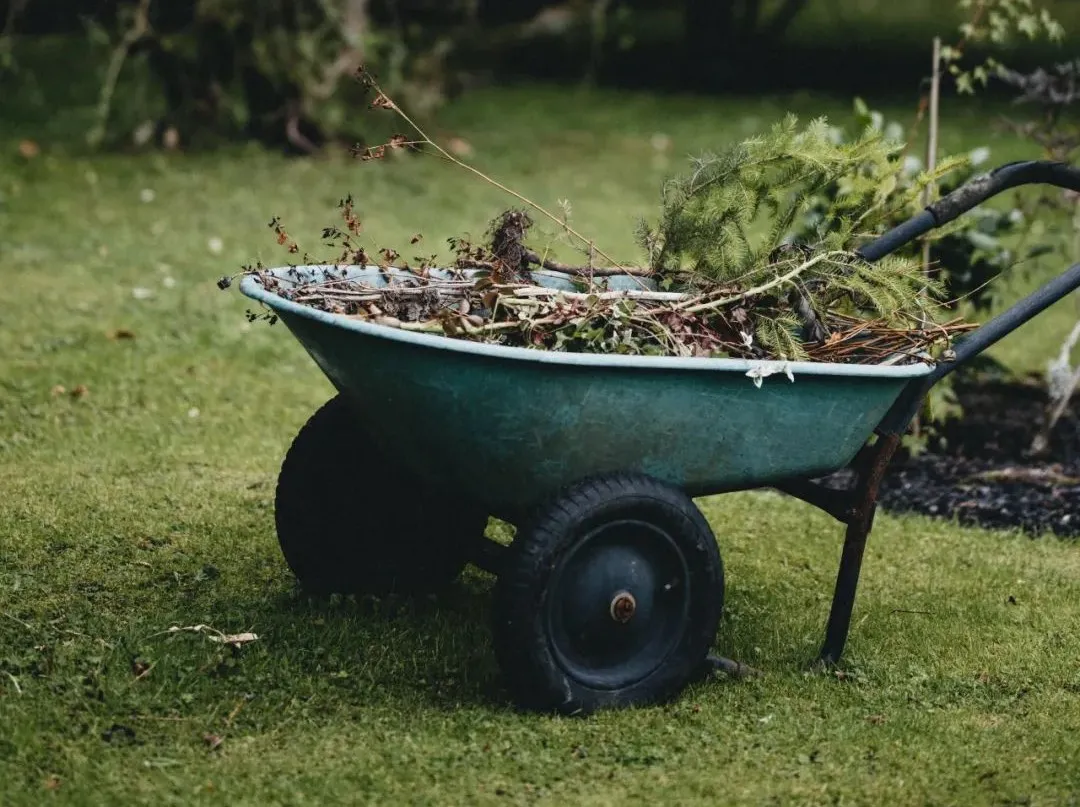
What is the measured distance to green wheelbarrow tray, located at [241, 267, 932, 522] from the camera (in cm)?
304

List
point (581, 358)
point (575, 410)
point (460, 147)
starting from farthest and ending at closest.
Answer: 1. point (460, 147)
2. point (575, 410)
3. point (581, 358)

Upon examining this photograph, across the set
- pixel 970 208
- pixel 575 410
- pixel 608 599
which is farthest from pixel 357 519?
pixel 970 208

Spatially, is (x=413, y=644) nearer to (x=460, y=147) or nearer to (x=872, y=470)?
(x=872, y=470)

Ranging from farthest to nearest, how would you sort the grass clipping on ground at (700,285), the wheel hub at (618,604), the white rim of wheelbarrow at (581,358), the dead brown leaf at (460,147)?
the dead brown leaf at (460,147) < the grass clipping on ground at (700,285) < the wheel hub at (618,604) < the white rim of wheelbarrow at (581,358)

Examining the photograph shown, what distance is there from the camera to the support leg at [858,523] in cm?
354

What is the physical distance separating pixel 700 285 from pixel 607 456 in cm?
61

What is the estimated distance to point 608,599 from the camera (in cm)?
328

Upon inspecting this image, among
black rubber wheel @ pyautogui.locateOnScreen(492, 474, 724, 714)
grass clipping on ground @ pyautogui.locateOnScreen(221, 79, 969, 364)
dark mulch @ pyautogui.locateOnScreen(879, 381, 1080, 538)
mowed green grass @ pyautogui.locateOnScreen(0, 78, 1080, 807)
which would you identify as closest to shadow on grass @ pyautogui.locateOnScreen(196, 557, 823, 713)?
mowed green grass @ pyautogui.locateOnScreen(0, 78, 1080, 807)

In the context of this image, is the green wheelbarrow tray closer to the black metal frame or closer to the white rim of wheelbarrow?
the white rim of wheelbarrow

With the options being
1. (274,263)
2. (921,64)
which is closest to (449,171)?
(274,263)

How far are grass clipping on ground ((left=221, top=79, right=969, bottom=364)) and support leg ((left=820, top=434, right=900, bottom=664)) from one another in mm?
227

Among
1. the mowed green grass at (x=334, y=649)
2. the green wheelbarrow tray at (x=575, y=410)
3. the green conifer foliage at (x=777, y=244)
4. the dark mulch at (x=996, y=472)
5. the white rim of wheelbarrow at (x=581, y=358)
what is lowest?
the mowed green grass at (x=334, y=649)

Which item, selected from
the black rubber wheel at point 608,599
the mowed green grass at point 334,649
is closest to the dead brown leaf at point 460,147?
the mowed green grass at point 334,649

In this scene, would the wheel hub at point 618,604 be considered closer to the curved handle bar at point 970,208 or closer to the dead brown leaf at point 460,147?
the curved handle bar at point 970,208
